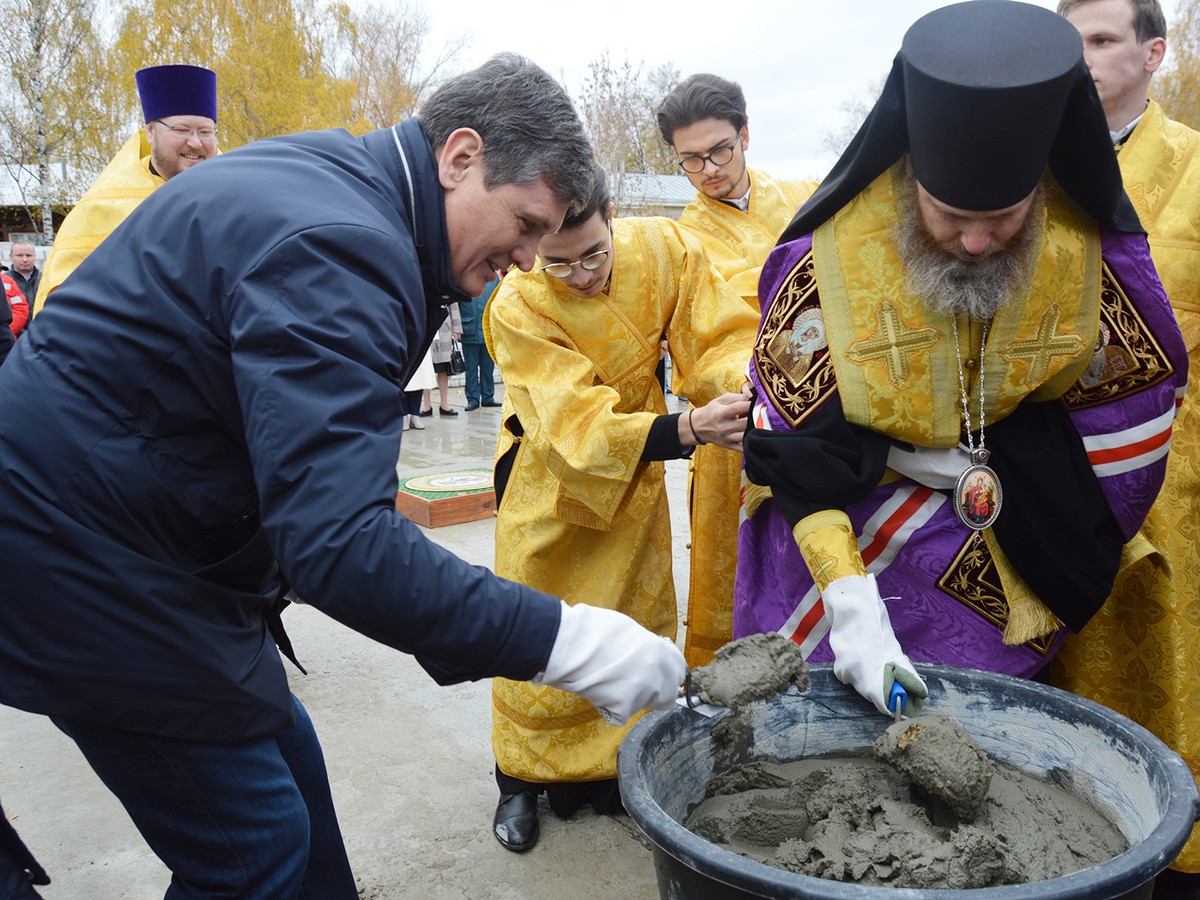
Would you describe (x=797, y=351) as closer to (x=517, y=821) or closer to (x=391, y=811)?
(x=517, y=821)

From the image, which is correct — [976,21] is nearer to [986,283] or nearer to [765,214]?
[986,283]

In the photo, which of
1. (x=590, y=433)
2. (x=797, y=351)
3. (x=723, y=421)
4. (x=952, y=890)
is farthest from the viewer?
(x=590, y=433)

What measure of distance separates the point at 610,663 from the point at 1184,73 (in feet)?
82.2

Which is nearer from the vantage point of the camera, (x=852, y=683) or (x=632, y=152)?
(x=852, y=683)

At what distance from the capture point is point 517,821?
2682 mm

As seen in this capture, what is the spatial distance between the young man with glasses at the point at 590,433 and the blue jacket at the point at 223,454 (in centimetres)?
99

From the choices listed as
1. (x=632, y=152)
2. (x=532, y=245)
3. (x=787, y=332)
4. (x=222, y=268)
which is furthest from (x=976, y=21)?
(x=632, y=152)

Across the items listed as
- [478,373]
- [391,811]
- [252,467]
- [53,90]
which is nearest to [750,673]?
[252,467]

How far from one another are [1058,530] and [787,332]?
25.6 inches

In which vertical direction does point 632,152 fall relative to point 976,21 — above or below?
below

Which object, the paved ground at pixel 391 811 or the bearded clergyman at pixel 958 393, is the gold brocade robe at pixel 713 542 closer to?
the paved ground at pixel 391 811

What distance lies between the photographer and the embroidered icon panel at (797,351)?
1934 mm

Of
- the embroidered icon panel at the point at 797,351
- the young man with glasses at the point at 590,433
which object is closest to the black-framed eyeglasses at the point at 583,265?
the young man with glasses at the point at 590,433

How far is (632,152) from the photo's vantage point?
20656 millimetres
